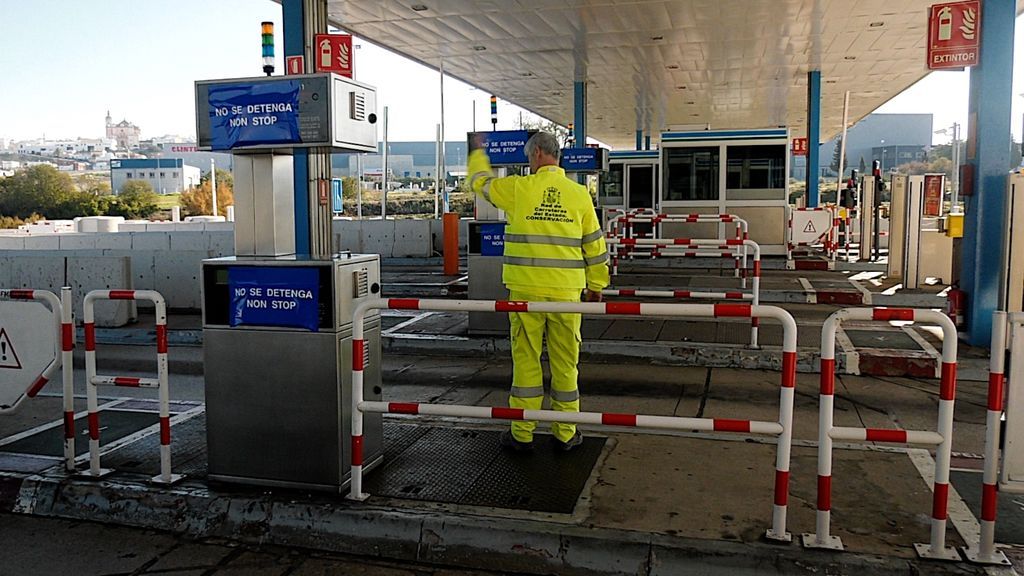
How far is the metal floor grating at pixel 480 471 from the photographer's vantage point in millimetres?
4824

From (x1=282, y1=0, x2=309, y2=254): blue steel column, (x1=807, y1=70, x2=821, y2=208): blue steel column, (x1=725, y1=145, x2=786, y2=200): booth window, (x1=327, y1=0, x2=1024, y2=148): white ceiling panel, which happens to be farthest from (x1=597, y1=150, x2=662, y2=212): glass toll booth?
(x1=282, y1=0, x2=309, y2=254): blue steel column

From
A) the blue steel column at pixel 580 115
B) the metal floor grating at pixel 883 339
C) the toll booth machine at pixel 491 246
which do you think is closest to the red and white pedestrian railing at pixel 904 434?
the metal floor grating at pixel 883 339

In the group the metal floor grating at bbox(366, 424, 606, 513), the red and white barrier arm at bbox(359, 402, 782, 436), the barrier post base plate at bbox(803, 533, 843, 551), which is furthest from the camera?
the metal floor grating at bbox(366, 424, 606, 513)

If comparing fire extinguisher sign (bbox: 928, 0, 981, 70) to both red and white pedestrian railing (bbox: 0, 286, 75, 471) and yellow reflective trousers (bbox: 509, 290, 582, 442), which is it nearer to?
yellow reflective trousers (bbox: 509, 290, 582, 442)

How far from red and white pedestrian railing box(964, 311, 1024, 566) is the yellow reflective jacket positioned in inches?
95.6

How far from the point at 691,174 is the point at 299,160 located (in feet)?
34.9

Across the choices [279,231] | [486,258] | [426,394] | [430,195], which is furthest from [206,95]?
[430,195]

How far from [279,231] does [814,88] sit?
20068 millimetres

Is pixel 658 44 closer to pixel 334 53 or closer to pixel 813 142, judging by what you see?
pixel 813 142

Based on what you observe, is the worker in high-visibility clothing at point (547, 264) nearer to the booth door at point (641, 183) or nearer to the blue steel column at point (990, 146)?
the blue steel column at point (990, 146)

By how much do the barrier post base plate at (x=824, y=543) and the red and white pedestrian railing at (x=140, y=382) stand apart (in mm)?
3733

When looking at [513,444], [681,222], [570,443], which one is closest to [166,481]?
[513,444]

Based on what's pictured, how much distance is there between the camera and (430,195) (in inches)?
2527

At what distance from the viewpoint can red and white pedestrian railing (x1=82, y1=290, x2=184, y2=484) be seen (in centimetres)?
512
